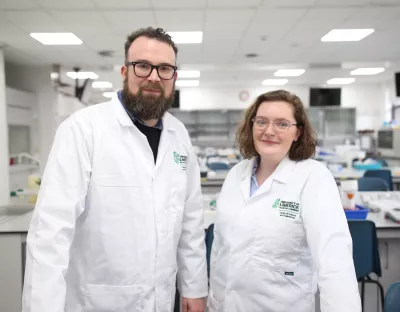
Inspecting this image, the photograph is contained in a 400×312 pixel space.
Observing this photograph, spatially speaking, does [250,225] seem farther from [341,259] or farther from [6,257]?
[6,257]

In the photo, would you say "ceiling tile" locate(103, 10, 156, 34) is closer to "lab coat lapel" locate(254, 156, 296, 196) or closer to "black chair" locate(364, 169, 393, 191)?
"lab coat lapel" locate(254, 156, 296, 196)

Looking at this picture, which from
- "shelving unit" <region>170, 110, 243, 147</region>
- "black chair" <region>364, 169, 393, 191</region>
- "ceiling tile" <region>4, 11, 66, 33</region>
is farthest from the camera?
"shelving unit" <region>170, 110, 243, 147</region>

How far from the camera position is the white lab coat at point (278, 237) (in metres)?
1.32

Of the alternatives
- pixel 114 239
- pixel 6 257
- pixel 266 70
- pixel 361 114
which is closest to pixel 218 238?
pixel 114 239

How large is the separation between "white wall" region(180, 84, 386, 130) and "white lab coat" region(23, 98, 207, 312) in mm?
9805

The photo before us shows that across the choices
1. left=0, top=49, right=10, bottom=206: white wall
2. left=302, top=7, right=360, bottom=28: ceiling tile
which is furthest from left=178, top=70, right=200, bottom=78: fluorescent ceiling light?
left=302, top=7, right=360, bottom=28: ceiling tile

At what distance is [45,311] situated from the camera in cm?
112

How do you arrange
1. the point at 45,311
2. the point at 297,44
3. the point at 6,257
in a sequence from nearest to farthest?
the point at 45,311
the point at 6,257
the point at 297,44

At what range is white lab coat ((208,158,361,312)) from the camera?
1324mm

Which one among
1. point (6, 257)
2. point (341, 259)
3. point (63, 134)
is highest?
→ point (63, 134)

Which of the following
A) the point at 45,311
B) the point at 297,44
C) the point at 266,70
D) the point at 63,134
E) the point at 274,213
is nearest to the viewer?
the point at 45,311

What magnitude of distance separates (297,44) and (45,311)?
219 inches

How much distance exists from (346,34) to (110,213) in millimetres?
5067

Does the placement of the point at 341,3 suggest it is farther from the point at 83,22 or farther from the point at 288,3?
the point at 83,22
